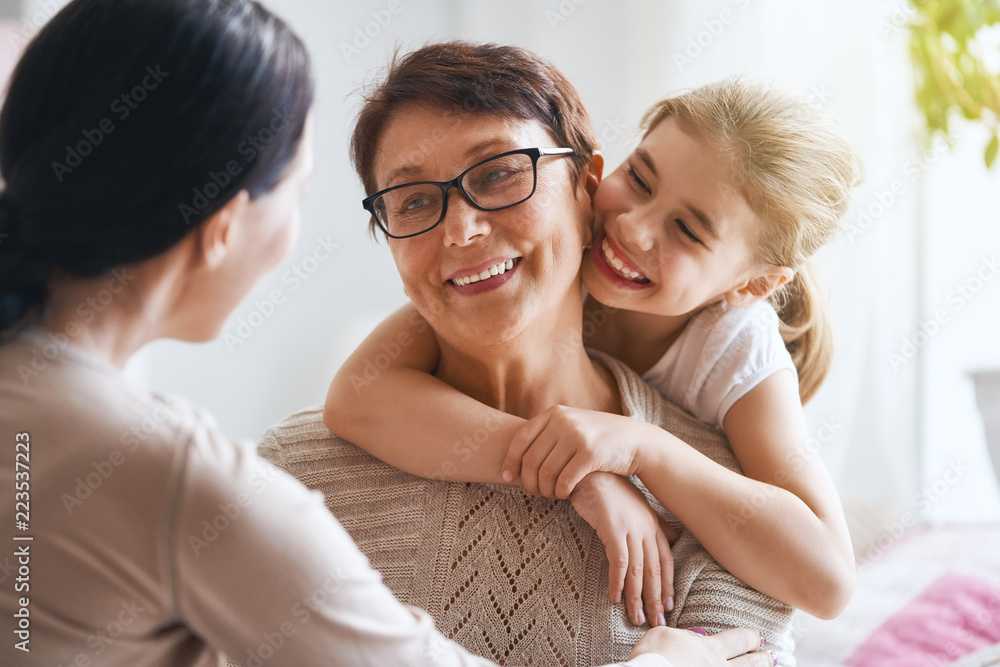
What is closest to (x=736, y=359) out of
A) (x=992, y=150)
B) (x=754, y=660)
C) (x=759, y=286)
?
(x=759, y=286)

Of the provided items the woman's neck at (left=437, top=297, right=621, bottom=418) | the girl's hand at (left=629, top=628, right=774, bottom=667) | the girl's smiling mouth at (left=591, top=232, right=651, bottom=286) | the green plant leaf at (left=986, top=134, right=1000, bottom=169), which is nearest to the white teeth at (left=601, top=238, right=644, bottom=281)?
the girl's smiling mouth at (left=591, top=232, right=651, bottom=286)

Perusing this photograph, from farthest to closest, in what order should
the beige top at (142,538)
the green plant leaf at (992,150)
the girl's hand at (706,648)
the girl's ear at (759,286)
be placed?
the green plant leaf at (992,150) → the girl's ear at (759,286) → the girl's hand at (706,648) → the beige top at (142,538)

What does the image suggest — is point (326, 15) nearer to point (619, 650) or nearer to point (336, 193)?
point (336, 193)

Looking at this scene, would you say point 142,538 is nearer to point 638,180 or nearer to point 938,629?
point 638,180

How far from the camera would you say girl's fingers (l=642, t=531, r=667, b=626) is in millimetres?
1354

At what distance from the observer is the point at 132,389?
0.85 meters

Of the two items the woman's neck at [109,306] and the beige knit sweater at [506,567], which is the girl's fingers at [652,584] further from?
the woman's neck at [109,306]

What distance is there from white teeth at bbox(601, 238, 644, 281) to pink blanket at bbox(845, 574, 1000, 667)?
120 cm

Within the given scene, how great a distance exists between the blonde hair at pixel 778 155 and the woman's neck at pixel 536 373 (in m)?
0.38

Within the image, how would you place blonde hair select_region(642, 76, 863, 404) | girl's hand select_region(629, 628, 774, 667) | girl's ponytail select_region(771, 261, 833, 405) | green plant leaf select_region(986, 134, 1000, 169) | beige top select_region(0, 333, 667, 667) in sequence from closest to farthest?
beige top select_region(0, 333, 667, 667) → girl's hand select_region(629, 628, 774, 667) → blonde hair select_region(642, 76, 863, 404) → girl's ponytail select_region(771, 261, 833, 405) → green plant leaf select_region(986, 134, 1000, 169)

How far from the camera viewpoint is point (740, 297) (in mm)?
1683

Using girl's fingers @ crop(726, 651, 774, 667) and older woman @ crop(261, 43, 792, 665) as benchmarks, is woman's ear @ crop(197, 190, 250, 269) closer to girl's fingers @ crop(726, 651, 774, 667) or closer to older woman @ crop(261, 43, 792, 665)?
older woman @ crop(261, 43, 792, 665)

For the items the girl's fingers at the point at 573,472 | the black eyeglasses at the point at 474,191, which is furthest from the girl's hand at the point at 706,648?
the black eyeglasses at the point at 474,191

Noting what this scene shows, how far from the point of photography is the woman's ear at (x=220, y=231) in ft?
2.86
